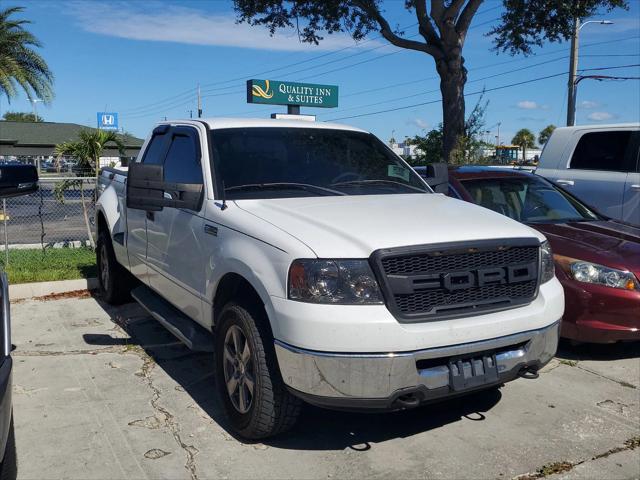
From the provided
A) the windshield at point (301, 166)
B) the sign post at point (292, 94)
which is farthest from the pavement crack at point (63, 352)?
the sign post at point (292, 94)

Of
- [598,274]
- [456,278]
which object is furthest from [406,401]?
[598,274]

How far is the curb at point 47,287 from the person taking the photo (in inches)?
289

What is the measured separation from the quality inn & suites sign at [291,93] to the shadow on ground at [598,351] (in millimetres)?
13953

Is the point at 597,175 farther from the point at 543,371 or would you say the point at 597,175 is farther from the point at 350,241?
the point at 350,241

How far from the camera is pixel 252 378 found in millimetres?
3662

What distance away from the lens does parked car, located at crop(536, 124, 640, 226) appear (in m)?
7.77

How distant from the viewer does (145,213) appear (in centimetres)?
537

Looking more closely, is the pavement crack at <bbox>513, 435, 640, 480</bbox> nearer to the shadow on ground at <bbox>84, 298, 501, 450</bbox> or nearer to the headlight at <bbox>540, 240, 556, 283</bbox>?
the shadow on ground at <bbox>84, 298, 501, 450</bbox>

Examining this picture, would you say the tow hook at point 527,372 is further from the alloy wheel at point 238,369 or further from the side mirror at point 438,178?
the side mirror at point 438,178

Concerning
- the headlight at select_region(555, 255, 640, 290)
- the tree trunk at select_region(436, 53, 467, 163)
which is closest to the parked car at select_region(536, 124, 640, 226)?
the headlight at select_region(555, 255, 640, 290)

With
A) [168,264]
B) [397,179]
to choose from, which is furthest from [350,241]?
[168,264]

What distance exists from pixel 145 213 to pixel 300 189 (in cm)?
165

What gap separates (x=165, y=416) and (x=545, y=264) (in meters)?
2.64

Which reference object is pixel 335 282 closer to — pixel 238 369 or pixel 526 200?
pixel 238 369
